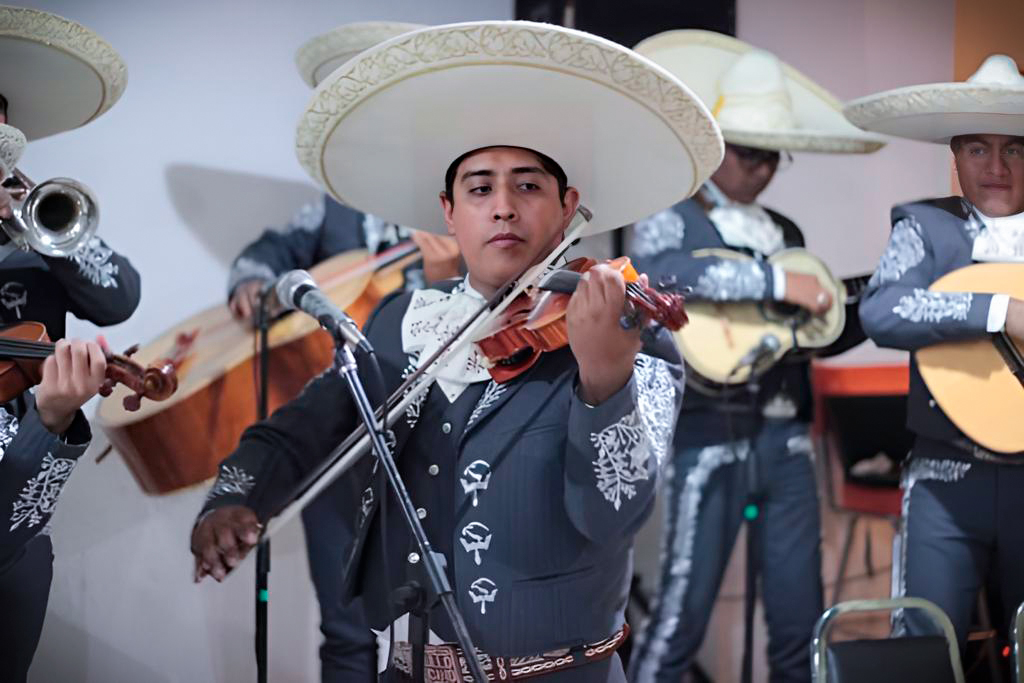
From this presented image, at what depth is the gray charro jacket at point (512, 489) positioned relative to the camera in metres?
1.94

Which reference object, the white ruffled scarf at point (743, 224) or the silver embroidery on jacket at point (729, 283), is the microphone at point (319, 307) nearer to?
the silver embroidery on jacket at point (729, 283)

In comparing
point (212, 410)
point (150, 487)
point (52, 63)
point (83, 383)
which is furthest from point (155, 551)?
point (52, 63)

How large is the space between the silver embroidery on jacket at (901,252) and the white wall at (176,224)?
1.06 m

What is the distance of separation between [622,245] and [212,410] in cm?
130

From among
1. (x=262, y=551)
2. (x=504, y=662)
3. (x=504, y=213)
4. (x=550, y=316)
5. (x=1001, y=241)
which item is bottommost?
(x=262, y=551)

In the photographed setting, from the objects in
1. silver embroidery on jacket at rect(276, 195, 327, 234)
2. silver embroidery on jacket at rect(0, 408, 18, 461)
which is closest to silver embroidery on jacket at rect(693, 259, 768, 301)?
silver embroidery on jacket at rect(276, 195, 327, 234)

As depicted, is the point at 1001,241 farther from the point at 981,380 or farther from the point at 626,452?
the point at 626,452

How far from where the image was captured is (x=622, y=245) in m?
3.42

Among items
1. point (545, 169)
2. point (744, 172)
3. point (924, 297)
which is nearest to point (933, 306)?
point (924, 297)

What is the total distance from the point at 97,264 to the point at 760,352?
163 cm

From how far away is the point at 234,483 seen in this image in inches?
84.2

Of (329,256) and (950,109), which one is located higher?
(950,109)

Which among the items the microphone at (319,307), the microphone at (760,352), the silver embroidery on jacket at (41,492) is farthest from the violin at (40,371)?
the microphone at (760,352)

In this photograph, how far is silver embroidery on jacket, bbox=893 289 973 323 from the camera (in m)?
2.57
